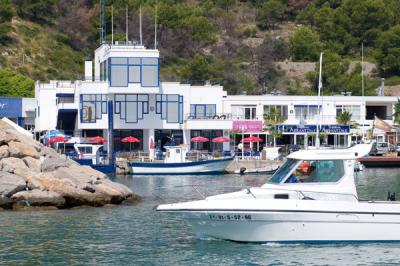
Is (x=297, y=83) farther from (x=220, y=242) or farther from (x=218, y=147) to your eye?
(x=220, y=242)

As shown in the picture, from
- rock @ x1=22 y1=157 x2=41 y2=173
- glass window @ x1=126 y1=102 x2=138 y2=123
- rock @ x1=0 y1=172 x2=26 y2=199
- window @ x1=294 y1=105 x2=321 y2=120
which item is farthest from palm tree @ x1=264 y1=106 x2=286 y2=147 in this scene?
rock @ x1=0 y1=172 x2=26 y2=199

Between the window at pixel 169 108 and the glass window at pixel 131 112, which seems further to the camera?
the window at pixel 169 108

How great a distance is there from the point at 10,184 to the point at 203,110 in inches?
1776

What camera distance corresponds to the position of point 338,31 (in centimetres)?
14200

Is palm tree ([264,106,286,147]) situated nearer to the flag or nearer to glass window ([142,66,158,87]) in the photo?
the flag

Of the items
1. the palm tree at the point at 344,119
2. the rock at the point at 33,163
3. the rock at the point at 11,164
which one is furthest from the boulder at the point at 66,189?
the palm tree at the point at 344,119

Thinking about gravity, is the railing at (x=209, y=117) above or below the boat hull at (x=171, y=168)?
above

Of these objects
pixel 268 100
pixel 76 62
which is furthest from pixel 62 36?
pixel 268 100

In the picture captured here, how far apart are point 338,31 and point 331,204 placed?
114 m

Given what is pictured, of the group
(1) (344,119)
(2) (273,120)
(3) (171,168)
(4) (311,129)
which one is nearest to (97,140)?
(3) (171,168)

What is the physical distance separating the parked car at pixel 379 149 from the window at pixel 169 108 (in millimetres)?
17787

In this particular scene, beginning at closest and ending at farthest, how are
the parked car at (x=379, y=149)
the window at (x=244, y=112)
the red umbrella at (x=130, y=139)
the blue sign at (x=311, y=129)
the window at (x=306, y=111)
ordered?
1. the red umbrella at (x=130, y=139)
2. the parked car at (x=379, y=149)
3. the blue sign at (x=311, y=129)
4. the window at (x=244, y=112)
5. the window at (x=306, y=111)

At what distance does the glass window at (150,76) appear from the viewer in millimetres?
84250

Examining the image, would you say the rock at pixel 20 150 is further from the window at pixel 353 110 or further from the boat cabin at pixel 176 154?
the window at pixel 353 110
